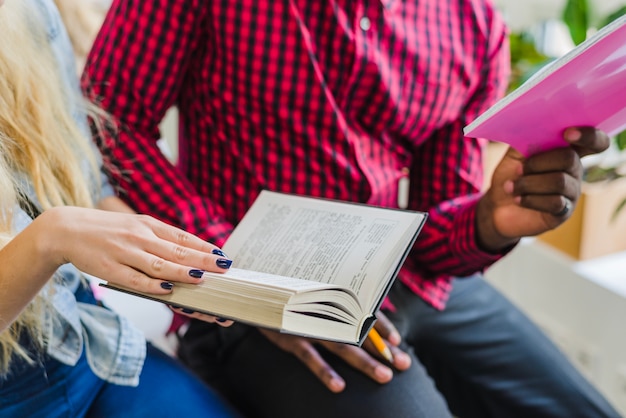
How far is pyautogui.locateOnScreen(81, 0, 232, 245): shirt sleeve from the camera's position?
0.86 metres

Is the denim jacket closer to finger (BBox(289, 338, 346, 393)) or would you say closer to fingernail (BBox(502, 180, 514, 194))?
finger (BBox(289, 338, 346, 393))

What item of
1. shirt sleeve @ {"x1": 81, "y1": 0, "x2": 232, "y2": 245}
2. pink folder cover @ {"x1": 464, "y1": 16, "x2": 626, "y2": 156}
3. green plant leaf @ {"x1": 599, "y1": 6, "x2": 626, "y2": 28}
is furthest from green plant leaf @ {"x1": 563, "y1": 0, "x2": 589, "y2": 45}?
shirt sleeve @ {"x1": 81, "y1": 0, "x2": 232, "y2": 245}

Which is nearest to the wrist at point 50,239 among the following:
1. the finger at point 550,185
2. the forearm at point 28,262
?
the forearm at point 28,262

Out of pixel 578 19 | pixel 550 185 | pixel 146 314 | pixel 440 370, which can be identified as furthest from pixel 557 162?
pixel 146 314

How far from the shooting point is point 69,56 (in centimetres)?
86

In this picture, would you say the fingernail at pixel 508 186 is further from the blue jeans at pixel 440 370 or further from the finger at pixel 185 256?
the finger at pixel 185 256

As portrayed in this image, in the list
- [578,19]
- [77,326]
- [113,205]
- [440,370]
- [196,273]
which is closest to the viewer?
[196,273]

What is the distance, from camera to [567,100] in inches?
25.8

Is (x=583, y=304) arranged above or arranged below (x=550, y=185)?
below

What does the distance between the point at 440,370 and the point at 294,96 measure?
1.51 feet

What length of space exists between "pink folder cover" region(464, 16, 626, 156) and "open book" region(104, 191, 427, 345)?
5.1 inches

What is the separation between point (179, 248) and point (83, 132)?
376 mm

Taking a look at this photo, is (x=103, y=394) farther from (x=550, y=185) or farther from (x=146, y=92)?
(x=550, y=185)

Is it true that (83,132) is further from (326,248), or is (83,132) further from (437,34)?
(437,34)
